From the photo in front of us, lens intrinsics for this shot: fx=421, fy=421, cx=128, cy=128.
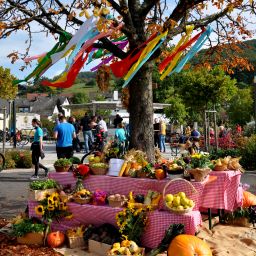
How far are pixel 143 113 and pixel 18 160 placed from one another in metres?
9.28

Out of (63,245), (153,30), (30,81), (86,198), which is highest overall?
(153,30)

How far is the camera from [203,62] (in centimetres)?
988

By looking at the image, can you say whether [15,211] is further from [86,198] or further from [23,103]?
[23,103]

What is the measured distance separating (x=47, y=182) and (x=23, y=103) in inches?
4118

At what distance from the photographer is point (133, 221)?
5941 mm

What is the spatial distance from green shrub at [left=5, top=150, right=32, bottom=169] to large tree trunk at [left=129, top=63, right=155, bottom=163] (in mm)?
8767

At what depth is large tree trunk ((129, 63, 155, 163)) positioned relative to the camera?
8.27 meters

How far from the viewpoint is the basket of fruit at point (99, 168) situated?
700 centimetres

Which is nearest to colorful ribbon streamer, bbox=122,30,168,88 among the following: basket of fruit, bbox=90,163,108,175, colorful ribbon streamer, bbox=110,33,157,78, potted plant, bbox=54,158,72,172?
colorful ribbon streamer, bbox=110,33,157,78

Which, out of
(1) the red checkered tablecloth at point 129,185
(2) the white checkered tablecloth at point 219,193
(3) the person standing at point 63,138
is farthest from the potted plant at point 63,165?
(3) the person standing at point 63,138

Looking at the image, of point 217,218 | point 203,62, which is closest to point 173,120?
point 203,62

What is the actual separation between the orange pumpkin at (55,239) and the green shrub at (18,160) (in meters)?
10.1

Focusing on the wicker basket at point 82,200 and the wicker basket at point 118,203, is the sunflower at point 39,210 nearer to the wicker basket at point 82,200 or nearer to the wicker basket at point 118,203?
the wicker basket at point 82,200

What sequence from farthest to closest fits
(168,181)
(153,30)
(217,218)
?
(153,30), (217,218), (168,181)
